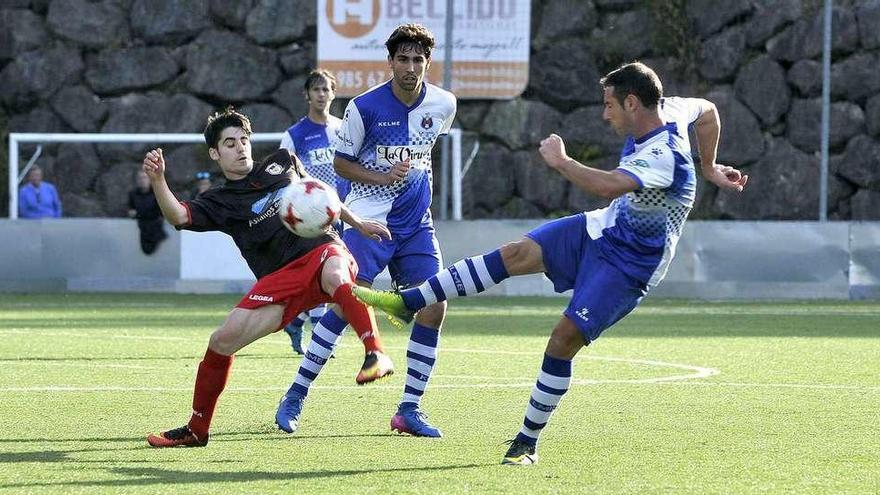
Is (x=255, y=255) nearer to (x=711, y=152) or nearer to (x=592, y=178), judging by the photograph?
(x=592, y=178)

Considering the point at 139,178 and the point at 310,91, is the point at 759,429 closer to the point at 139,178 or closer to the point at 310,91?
the point at 310,91

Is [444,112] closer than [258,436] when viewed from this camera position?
No

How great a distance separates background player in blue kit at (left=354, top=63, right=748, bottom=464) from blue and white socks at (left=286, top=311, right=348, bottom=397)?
1194mm

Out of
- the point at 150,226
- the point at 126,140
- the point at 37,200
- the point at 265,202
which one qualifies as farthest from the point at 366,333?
the point at 126,140

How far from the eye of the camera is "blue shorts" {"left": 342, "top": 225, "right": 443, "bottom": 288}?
29.2 feet

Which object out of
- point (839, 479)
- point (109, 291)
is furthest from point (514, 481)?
point (109, 291)

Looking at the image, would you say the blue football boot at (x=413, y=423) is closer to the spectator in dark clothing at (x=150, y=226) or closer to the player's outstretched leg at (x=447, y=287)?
the player's outstretched leg at (x=447, y=287)

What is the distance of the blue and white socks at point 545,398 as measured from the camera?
732cm

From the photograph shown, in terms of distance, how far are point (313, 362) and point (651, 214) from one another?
7.36 feet

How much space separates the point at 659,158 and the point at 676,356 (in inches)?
227

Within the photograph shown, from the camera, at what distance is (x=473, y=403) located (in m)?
9.62

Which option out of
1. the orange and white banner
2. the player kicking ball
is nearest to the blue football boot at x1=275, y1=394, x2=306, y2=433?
the player kicking ball

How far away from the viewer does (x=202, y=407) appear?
7.79 metres

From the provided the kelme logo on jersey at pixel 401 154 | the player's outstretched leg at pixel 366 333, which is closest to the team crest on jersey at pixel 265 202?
the player's outstretched leg at pixel 366 333
